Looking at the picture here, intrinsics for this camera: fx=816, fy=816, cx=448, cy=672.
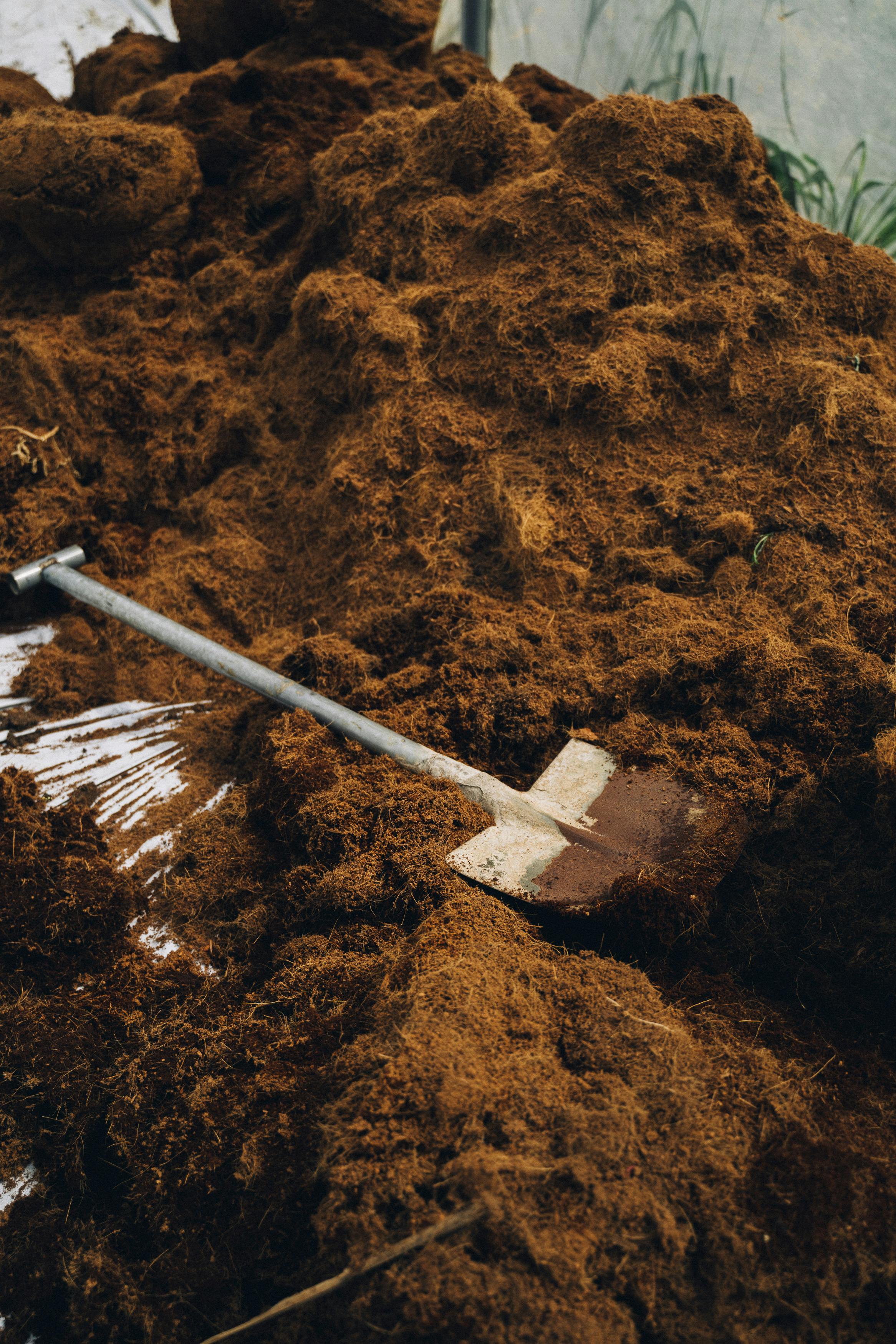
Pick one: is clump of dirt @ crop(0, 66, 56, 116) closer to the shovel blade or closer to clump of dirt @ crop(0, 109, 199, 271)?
clump of dirt @ crop(0, 109, 199, 271)

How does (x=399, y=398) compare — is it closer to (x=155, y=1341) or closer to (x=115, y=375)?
(x=115, y=375)

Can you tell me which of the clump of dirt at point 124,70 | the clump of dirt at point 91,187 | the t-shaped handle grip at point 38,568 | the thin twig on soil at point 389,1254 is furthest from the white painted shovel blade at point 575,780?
the clump of dirt at point 124,70

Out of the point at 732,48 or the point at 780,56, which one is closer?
the point at 780,56

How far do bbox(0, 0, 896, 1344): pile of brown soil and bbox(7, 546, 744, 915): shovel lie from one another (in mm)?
75

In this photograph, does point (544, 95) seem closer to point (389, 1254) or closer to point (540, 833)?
point (540, 833)

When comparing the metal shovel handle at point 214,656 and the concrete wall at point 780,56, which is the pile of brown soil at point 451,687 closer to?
the metal shovel handle at point 214,656

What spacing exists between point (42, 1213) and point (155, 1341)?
1.25 feet

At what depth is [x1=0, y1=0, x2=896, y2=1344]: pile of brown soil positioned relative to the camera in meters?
1.43

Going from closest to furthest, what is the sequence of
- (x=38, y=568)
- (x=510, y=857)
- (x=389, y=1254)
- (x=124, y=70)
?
(x=389, y=1254), (x=510, y=857), (x=38, y=568), (x=124, y=70)

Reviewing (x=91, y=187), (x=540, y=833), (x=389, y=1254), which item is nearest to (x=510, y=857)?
(x=540, y=833)

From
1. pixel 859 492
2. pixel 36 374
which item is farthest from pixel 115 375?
pixel 859 492

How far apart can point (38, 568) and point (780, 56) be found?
478 cm

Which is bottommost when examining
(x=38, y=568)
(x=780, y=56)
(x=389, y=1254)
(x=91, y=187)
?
(x=389, y=1254)

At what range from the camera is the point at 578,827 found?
211 cm
